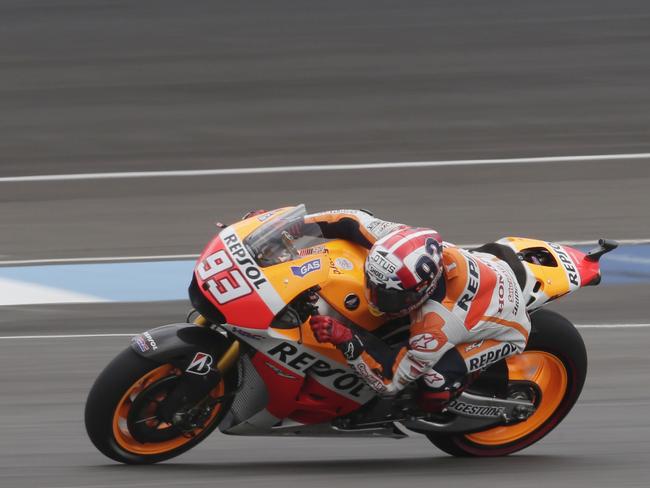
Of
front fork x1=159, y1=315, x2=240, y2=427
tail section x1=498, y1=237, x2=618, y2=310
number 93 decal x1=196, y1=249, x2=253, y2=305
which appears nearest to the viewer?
number 93 decal x1=196, y1=249, x2=253, y2=305

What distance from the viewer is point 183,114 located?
1384cm

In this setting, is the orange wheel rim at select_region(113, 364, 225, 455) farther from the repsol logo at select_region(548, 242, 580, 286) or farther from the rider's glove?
the repsol logo at select_region(548, 242, 580, 286)

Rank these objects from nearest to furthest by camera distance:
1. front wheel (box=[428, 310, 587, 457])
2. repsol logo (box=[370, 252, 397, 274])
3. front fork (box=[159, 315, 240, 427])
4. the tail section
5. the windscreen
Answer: repsol logo (box=[370, 252, 397, 274]) < the windscreen < front fork (box=[159, 315, 240, 427]) < the tail section < front wheel (box=[428, 310, 587, 457])

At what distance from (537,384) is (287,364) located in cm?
146

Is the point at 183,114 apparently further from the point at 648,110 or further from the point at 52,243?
the point at 648,110

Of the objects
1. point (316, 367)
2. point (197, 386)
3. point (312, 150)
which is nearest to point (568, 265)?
point (316, 367)

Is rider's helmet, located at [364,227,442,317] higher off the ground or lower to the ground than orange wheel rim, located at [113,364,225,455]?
higher

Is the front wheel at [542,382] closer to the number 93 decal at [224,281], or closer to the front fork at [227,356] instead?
the front fork at [227,356]

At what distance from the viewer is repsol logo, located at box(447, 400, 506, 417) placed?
6199 mm

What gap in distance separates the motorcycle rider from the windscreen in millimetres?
68

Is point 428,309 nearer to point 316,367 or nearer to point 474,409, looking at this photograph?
point 316,367

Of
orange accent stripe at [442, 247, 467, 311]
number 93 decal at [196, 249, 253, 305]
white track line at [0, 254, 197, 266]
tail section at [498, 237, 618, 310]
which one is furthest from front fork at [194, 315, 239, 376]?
white track line at [0, 254, 197, 266]

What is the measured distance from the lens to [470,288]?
5852 mm

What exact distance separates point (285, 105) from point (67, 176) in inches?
117
